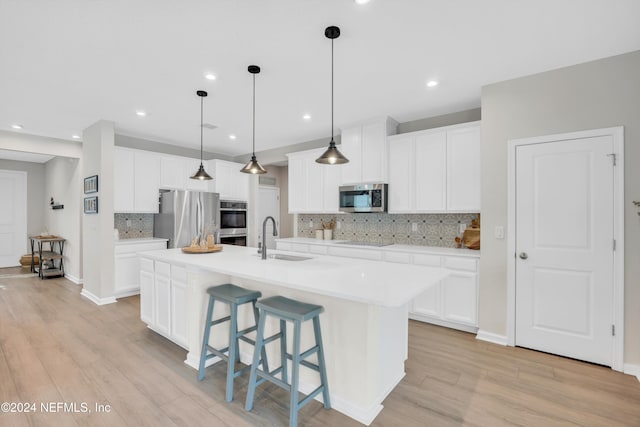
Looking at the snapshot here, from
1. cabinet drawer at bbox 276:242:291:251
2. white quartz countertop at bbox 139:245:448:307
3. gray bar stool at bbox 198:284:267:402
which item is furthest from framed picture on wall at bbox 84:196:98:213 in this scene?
gray bar stool at bbox 198:284:267:402

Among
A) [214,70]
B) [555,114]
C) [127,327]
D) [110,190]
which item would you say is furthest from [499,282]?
[110,190]

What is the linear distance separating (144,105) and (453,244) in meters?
4.21

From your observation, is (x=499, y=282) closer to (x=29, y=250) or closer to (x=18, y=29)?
(x=18, y=29)

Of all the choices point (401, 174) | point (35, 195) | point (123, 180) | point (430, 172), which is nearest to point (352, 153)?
point (401, 174)

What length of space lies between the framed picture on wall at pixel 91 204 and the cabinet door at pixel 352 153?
12.0ft

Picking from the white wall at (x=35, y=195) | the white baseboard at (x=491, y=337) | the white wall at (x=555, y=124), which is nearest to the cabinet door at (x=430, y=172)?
the white wall at (x=555, y=124)

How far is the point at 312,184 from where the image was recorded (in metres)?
5.00

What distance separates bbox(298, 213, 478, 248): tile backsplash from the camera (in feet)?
12.9

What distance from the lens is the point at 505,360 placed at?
8.86ft

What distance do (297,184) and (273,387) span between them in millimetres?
3438

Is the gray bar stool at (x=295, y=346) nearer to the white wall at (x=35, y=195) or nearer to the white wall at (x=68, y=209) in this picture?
the white wall at (x=68, y=209)

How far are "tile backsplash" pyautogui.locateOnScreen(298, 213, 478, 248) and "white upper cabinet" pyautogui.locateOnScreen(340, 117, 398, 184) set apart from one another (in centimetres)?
68

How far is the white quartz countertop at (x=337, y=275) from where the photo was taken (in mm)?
1610

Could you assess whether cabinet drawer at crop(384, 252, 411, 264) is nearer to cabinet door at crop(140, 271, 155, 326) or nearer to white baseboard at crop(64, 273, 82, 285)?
cabinet door at crop(140, 271, 155, 326)
